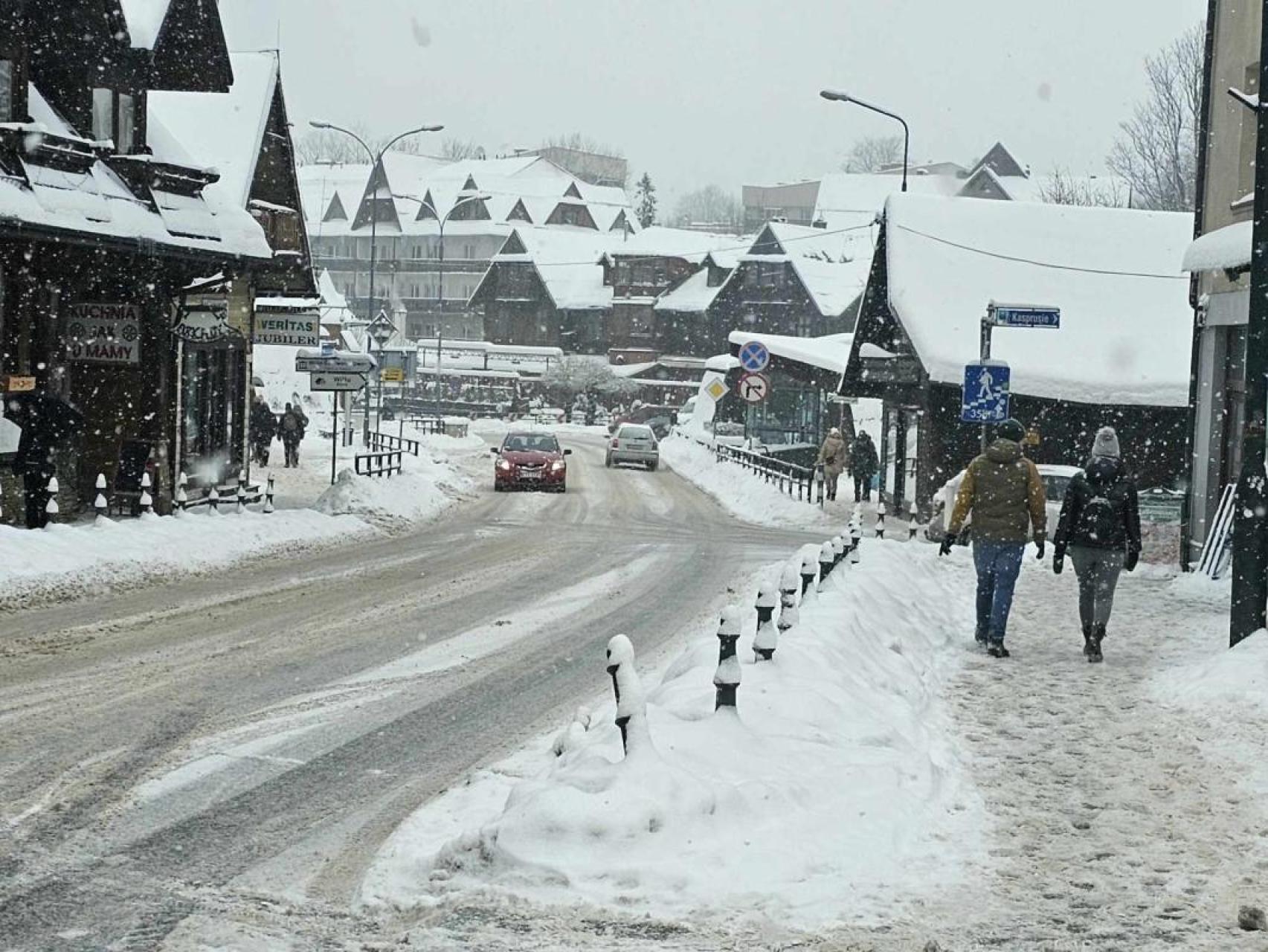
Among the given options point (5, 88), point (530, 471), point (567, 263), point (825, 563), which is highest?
point (567, 263)

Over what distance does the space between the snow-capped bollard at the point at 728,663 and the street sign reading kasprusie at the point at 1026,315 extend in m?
11.9

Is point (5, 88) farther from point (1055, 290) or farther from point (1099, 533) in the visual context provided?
point (1055, 290)

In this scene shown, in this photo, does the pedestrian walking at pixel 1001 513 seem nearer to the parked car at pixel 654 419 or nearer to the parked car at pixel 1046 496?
the parked car at pixel 1046 496

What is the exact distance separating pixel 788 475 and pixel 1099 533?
72.6 feet

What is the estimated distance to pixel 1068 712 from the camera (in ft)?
33.4

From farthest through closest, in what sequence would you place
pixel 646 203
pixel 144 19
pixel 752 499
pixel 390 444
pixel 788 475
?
pixel 646 203 < pixel 390 444 < pixel 752 499 < pixel 788 475 < pixel 144 19

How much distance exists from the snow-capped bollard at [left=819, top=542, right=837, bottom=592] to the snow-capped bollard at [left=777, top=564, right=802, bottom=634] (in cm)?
288

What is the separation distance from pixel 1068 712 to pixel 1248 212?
409 inches

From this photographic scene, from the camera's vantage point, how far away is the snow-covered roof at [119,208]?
18.2 meters

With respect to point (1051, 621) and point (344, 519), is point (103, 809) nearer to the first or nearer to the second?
point (1051, 621)

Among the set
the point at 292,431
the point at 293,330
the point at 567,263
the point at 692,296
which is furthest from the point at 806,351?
the point at 567,263

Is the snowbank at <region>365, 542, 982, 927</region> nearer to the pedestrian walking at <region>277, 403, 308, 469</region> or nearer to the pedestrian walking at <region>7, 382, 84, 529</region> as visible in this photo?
the pedestrian walking at <region>7, 382, 84, 529</region>

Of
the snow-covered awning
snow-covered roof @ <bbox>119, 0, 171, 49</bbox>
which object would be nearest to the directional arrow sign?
snow-covered roof @ <bbox>119, 0, 171, 49</bbox>

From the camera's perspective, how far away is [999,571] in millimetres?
12602
